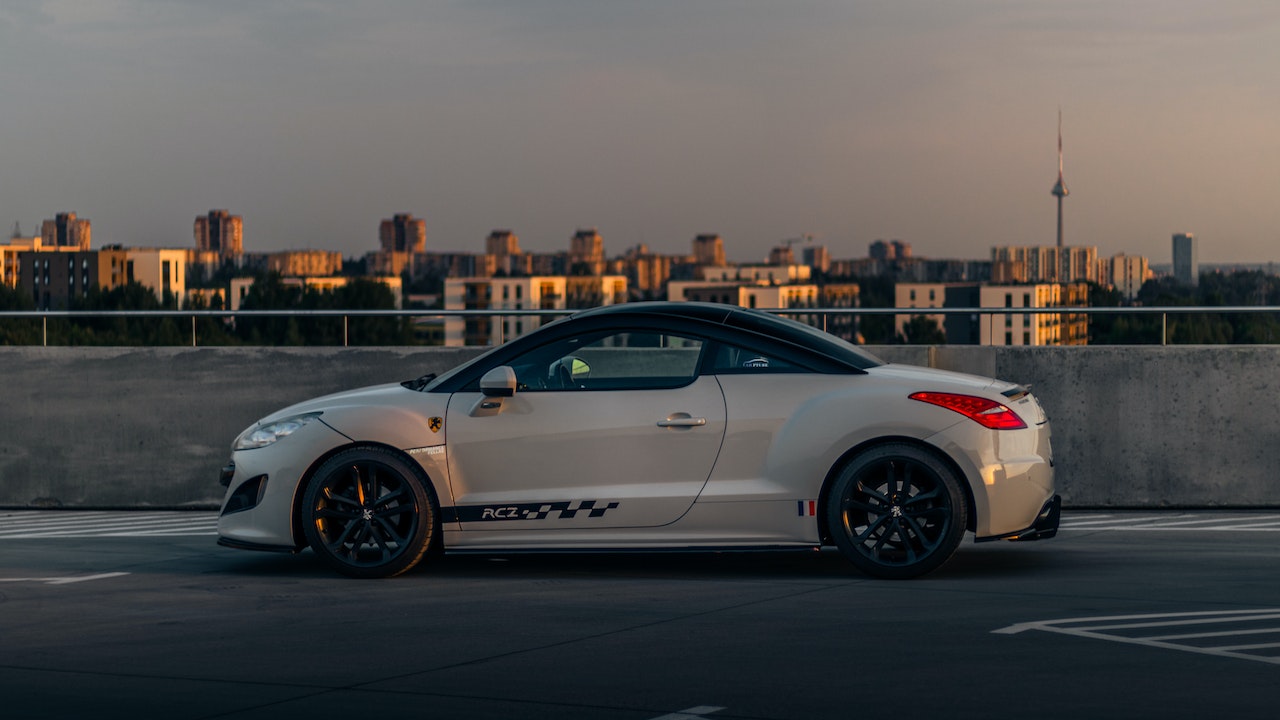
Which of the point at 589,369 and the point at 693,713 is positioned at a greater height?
the point at 589,369

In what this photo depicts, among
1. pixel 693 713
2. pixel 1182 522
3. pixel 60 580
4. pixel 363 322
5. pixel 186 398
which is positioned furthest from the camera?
pixel 363 322

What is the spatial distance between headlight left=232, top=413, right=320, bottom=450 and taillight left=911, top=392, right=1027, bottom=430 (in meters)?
3.24

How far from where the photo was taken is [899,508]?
866cm

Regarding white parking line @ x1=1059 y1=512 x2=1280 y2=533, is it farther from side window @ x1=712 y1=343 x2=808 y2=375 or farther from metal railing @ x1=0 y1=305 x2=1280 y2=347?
side window @ x1=712 y1=343 x2=808 y2=375

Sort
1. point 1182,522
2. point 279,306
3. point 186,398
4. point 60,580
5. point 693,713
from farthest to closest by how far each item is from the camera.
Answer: point 279,306
point 186,398
point 1182,522
point 60,580
point 693,713

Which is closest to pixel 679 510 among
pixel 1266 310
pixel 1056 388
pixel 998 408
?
pixel 998 408

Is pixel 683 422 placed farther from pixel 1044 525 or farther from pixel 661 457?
pixel 1044 525

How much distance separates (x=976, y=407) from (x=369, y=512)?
3207 mm

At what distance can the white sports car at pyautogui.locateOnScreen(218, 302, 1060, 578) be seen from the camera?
8.66 meters

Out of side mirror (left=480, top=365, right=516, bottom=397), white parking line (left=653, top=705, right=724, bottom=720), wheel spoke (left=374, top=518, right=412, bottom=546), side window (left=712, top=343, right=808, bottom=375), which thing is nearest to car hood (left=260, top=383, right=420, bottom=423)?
side mirror (left=480, top=365, right=516, bottom=397)

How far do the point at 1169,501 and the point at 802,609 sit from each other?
5522 mm

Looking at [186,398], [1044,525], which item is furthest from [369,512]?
[186,398]

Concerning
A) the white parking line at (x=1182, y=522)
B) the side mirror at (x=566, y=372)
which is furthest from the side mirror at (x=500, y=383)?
the white parking line at (x=1182, y=522)

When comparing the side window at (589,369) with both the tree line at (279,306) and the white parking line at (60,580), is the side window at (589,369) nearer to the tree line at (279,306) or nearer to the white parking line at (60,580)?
the white parking line at (60,580)
